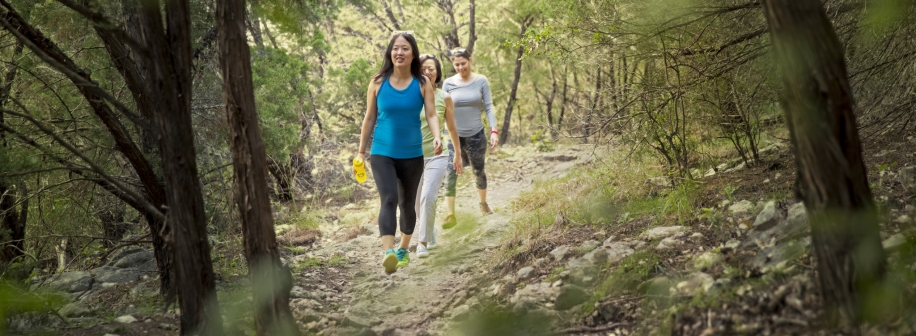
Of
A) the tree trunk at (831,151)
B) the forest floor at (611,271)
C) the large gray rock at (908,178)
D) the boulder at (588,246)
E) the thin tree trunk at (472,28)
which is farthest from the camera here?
the thin tree trunk at (472,28)

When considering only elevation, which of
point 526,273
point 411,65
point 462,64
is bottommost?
point 526,273

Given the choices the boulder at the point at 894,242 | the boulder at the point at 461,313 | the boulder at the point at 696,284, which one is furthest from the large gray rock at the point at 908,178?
the boulder at the point at 461,313

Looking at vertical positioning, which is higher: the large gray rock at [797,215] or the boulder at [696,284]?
the large gray rock at [797,215]

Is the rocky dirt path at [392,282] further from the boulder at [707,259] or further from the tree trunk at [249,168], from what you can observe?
the boulder at [707,259]

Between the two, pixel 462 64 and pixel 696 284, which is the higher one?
pixel 462 64

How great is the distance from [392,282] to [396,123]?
1447mm

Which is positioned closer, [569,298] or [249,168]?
[249,168]

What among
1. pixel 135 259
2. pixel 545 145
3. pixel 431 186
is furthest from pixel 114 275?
pixel 545 145

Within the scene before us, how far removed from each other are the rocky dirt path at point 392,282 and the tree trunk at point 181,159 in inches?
43.6

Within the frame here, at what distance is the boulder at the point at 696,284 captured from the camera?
147 inches

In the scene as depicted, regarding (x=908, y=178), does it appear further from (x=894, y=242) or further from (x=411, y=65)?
(x=411, y=65)

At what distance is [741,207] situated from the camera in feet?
16.8

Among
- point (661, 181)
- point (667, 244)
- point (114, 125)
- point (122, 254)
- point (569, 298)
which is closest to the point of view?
point (569, 298)

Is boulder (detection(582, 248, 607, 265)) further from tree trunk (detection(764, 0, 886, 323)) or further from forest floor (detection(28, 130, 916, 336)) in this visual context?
tree trunk (detection(764, 0, 886, 323))
